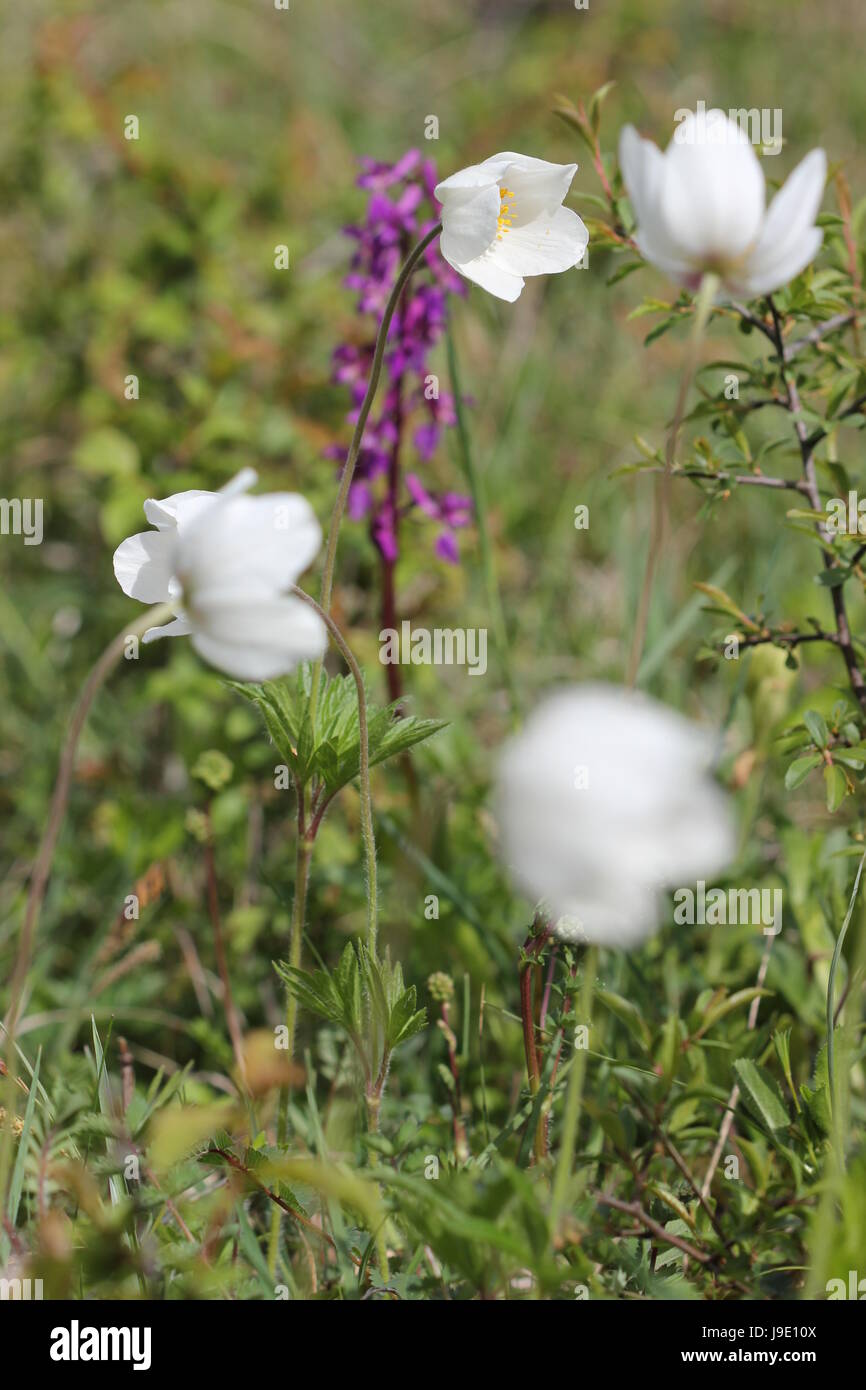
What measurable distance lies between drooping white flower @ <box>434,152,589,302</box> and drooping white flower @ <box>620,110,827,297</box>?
21 centimetres

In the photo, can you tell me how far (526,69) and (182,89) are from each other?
4.16 ft

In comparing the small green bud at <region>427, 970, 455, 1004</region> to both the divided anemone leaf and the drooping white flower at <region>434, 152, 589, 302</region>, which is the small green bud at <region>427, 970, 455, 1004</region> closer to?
the divided anemone leaf

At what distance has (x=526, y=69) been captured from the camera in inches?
168

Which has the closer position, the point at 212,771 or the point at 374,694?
the point at 212,771

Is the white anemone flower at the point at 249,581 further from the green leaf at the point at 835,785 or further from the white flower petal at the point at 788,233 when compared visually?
the green leaf at the point at 835,785

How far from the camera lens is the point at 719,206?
952 millimetres

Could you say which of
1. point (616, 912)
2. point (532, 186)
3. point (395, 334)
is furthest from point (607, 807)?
point (395, 334)

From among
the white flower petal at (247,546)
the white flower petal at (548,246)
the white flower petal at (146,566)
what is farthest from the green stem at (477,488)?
the white flower petal at (247,546)

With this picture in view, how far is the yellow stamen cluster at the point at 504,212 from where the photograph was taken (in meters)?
1.24

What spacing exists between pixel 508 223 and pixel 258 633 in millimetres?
610

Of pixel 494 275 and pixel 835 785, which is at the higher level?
pixel 494 275

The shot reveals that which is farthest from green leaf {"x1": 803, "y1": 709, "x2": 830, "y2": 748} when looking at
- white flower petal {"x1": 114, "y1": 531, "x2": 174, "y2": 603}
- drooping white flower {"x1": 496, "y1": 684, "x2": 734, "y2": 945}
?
white flower petal {"x1": 114, "y1": 531, "x2": 174, "y2": 603}

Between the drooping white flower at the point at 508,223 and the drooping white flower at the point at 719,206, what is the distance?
0.21m

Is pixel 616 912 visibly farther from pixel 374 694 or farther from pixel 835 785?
pixel 374 694
